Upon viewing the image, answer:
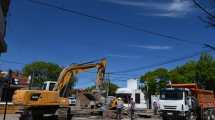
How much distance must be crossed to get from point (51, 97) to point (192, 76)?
156 ft

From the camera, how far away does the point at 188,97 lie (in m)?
33.7

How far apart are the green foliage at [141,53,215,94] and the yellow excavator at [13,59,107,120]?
37501mm

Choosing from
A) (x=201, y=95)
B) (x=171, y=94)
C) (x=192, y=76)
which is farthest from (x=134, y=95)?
(x=171, y=94)

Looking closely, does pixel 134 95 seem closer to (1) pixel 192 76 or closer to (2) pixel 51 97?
(1) pixel 192 76

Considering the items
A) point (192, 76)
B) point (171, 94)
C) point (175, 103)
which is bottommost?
point (175, 103)

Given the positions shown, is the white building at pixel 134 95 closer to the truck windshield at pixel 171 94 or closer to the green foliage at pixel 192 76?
the green foliage at pixel 192 76

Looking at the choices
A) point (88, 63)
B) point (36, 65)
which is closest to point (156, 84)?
point (88, 63)

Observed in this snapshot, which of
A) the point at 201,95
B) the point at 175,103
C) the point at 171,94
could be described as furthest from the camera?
the point at 201,95

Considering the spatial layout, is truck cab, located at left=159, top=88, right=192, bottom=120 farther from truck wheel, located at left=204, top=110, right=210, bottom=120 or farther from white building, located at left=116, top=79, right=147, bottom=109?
white building, located at left=116, top=79, right=147, bottom=109

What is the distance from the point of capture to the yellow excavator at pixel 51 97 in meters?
27.8

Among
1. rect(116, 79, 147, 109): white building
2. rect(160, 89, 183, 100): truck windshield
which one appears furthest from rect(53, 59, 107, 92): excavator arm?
rect(116, 79, 147, 109): white building

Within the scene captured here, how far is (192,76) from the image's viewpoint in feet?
236

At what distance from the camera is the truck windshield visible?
3362 cm

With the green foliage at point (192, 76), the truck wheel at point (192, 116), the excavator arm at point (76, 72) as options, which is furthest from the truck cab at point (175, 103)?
the green foliage at point (192, 76)
